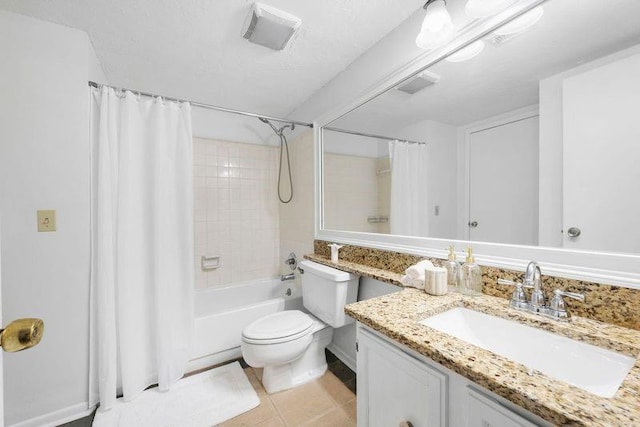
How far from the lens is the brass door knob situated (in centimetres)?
45

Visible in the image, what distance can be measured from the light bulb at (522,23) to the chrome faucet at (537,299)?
85 cm

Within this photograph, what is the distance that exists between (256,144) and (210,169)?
1.83 ft

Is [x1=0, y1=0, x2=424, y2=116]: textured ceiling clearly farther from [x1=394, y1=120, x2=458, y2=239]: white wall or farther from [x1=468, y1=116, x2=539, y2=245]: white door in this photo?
[x1=468, y1=116, x2=539, y2=245]: white door

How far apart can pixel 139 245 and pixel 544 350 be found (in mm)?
1979

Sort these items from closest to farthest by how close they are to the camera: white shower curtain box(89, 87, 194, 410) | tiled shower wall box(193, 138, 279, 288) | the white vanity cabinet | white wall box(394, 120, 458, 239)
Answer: the white vanity cabinet
white wall box(394, 120, 458, 239)
white shower curtain box(89, 87, 194, 410)
tiled shower wall box(193, 138, 279, 288)

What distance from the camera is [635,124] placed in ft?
2.37

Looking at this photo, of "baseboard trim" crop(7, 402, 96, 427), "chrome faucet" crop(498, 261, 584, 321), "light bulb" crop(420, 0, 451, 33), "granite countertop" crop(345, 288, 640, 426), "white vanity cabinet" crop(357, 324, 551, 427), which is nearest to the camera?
"granite countertop" crop(345, 288, 640, 426)

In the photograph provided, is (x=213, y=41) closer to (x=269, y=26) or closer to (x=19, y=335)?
(x=269, y=26)

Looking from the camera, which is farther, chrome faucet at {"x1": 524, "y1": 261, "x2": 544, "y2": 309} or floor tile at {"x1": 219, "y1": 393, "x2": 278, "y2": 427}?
floor tile at {"x1": 219, "y1": 393, "x2": 278, "y2": 427}

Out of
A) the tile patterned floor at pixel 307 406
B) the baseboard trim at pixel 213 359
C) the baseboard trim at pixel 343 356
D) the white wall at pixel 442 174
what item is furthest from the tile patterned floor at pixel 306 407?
the white wall at pixel 442 174

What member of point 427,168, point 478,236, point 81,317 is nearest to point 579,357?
point 478,236

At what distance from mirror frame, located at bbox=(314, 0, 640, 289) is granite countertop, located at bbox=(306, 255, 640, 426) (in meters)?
0.14

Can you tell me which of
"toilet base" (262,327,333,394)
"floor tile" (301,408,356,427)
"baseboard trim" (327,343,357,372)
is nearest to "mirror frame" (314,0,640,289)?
"toilet base" (262,327,333,394)

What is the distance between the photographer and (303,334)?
5.16 feet
